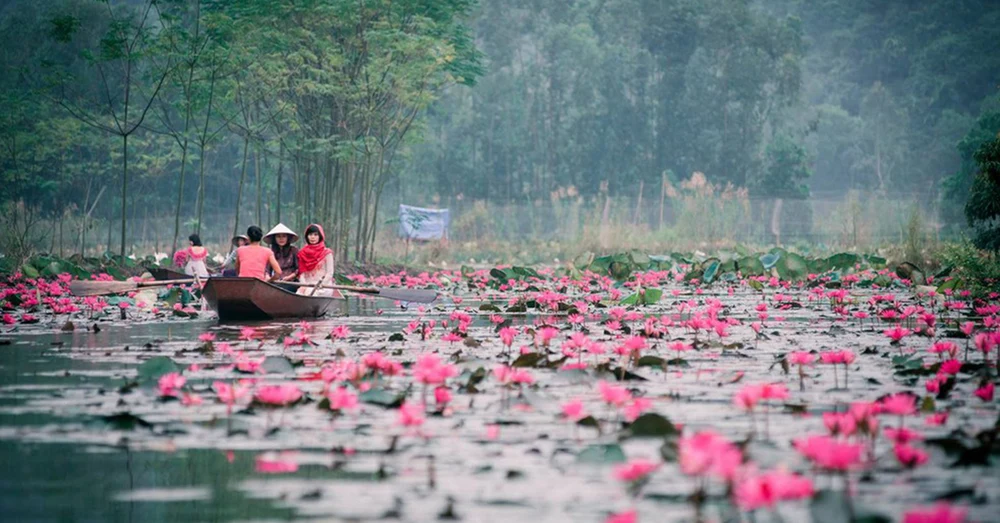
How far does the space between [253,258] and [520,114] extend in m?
53.5

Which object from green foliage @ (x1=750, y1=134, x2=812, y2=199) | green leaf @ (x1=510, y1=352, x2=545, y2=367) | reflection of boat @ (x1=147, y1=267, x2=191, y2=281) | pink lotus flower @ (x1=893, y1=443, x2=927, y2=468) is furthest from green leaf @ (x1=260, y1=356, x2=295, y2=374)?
green foliage @ (x1=750, y1=134, x2=812, y2=199)

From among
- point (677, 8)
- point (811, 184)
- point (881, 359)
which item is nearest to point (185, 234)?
point (677, 8)

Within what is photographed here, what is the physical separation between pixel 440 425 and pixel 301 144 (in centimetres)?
2658

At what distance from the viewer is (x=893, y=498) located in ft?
13.5

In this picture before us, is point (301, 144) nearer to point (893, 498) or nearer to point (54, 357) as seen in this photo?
point (54, 357)

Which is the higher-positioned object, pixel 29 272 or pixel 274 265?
pixel 274 265

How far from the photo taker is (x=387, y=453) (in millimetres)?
5086

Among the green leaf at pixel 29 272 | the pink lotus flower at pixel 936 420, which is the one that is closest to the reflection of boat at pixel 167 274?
the green leaf at pixel 29 272

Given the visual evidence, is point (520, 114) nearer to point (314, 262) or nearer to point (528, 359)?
point (314, 262)

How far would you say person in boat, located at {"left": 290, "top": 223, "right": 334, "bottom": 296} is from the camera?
596 inches

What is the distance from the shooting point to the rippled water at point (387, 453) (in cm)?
415

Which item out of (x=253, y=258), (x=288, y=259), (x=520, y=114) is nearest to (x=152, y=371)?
(x=253, y=258)

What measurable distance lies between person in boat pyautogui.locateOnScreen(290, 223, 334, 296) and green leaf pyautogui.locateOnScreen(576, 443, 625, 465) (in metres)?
10.6

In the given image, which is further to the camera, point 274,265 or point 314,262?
point 314,262
